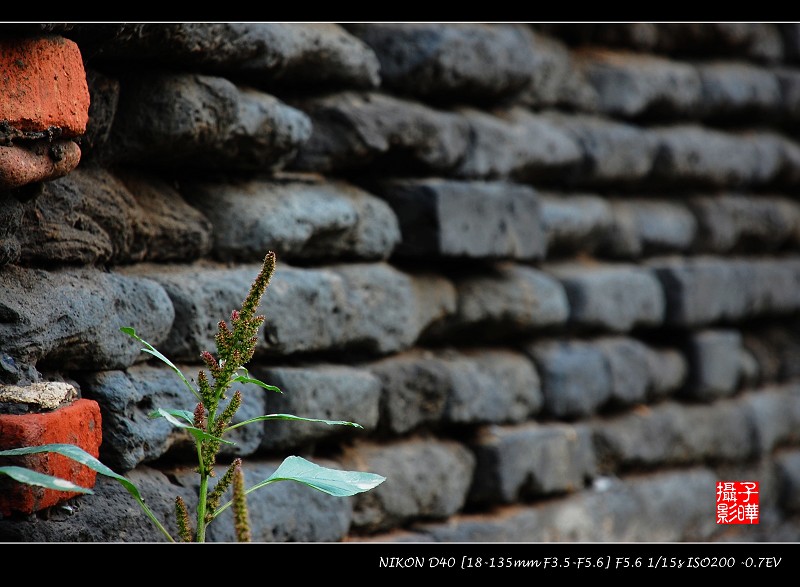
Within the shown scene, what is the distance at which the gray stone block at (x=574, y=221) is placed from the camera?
2.86 meters

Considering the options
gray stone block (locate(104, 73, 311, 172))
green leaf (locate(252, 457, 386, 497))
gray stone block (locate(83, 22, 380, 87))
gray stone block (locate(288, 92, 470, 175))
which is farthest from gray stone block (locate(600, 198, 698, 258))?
green leaf (locate(252, 457, 386, 497))

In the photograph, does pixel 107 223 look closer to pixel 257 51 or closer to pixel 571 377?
pixel 257 51

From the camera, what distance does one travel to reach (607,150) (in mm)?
3039

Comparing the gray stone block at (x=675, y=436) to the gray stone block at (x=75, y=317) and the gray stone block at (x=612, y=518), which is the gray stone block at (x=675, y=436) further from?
the gray stone block at (x=75, y=317)

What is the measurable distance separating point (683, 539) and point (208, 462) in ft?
7.47

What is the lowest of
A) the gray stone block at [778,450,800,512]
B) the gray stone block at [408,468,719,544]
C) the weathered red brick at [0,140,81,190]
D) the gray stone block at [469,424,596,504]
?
the gray stone block at [778,450,800,512]

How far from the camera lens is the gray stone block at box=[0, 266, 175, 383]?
1318 mm

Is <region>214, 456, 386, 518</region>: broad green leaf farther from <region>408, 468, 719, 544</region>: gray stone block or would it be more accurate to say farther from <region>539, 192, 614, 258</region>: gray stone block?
<region>539, 192, 614, 258</region>: gray stone block

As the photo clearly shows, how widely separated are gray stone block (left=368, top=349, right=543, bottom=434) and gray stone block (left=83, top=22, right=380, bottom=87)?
639 mm

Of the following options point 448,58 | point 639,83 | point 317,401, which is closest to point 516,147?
point 448,58

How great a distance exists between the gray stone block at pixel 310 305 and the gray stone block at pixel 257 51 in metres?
0.36

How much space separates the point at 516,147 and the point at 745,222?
1.44 m

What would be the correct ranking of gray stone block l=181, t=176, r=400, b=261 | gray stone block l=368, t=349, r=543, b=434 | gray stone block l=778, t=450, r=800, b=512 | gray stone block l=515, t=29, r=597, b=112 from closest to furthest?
gray stone block l=181, t=176, r=400, b=261
gray stone block l=368, t=349, r=543, b=434
gray stone block l=515, t=29, r=597, b=112
gray stone block l=778, t=450, r=800, b=512
